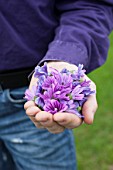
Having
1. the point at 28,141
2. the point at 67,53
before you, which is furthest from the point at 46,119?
the point at 28,141

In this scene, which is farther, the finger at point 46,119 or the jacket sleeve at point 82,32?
the jacket sleeve at point 82,32

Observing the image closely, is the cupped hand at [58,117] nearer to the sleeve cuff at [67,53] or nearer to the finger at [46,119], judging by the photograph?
the finger at [46,119]

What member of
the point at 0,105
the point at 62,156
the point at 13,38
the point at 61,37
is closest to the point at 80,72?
the point at 61,37

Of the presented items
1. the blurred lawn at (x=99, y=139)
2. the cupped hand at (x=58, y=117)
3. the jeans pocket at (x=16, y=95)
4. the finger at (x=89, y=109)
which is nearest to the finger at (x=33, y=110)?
the cupped hand at (x=58, y=117)

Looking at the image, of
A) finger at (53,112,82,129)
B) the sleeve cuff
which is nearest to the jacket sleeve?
the sleeve cuff

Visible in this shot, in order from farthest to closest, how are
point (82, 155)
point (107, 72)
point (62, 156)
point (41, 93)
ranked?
point (107, 72), point (82, 155), point (62, 156), point (41, 93)

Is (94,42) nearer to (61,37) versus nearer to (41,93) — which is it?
(61,37)

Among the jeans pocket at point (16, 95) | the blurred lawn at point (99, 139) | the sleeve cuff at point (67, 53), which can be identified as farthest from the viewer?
the blurred lawn at point (99, 139)
